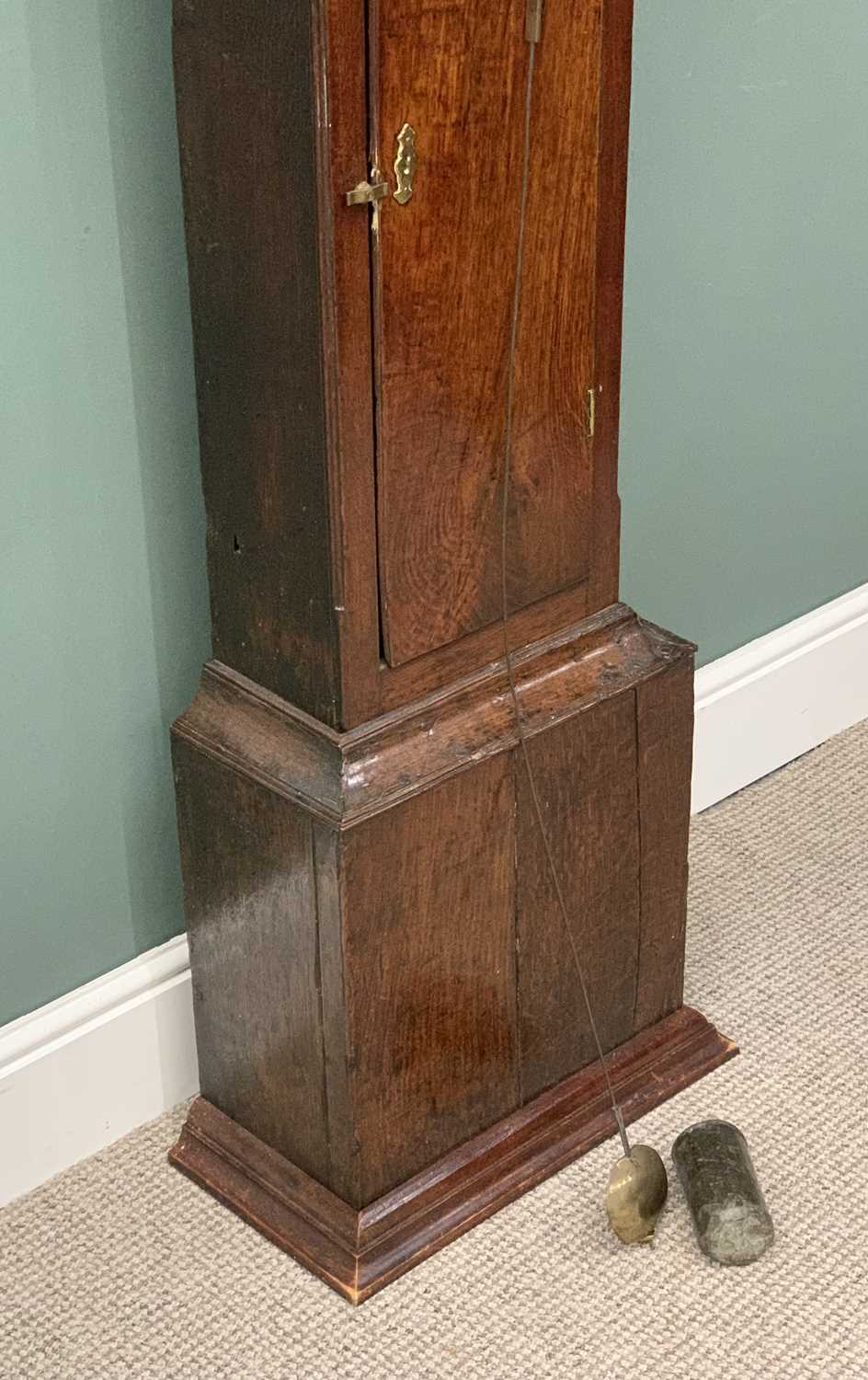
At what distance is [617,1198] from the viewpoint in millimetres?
1505

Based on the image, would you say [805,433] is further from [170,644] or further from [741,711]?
[170,644]

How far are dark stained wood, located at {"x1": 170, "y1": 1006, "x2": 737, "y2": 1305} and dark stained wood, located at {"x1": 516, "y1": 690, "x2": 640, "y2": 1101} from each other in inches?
1.3

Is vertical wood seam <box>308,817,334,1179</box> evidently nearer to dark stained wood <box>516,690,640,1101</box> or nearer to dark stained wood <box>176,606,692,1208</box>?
dark stained wood <box>176,606,692,1208</box>

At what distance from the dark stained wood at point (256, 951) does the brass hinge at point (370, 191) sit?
45 centimetres

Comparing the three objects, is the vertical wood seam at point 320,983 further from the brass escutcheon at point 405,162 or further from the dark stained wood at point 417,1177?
the brass escutcheon at point 405,162

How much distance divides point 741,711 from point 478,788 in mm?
732

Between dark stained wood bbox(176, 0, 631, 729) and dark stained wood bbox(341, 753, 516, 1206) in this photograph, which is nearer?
dark stained wood bbox(176, 0, 631, 729)

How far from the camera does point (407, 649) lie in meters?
1.38

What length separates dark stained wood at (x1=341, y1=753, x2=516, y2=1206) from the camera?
1406mm

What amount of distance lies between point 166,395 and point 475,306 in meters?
0.27

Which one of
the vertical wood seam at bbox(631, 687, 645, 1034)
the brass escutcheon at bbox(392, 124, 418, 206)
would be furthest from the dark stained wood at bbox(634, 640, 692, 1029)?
the brass escutcheon at bbox(392, 124, 418, 206)

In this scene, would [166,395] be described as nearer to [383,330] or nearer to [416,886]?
[383,330]

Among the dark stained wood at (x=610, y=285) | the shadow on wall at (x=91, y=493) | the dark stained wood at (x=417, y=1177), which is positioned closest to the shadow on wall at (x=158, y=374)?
the shadow on wall at (x=91, y=493)

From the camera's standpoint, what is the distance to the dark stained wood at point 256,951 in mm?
1429
